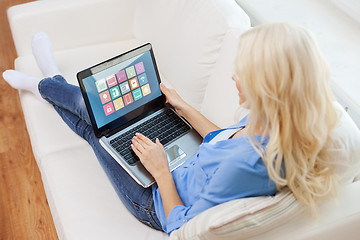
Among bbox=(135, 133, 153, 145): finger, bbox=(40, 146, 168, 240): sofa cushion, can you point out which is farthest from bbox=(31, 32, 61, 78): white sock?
bbox=(135, 133, 153, 145): finger

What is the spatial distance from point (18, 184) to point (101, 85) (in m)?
0.87

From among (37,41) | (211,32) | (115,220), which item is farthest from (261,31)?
(37,41)

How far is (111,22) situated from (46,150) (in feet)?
2.55

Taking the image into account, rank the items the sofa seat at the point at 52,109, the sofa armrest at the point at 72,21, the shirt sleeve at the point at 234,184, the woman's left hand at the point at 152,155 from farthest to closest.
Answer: the sofa armrest at the point at 72,21 < the sofa seat at the point at 52,109 < the woman's left hand at the point at 152,155 < the shirt sleeve at the point at 234,184

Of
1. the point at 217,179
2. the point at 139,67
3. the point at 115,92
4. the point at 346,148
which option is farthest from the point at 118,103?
the point at 346,148


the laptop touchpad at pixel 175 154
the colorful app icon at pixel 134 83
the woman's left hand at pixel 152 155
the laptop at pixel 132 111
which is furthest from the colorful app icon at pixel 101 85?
the laptop touchpad at pixel 175 154

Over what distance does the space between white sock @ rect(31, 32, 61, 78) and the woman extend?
2.60ft

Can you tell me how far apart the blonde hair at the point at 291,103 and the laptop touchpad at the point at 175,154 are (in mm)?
488

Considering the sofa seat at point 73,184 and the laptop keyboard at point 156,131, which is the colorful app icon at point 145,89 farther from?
the sofa seat at point 73,184

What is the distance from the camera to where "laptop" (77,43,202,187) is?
1392 mm

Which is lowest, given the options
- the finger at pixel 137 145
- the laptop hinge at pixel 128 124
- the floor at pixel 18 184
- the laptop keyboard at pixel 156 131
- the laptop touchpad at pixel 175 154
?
the floor at pixel 18 184

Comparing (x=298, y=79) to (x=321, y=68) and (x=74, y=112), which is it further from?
(x=74, y=112)

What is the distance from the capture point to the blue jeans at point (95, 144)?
1340mm

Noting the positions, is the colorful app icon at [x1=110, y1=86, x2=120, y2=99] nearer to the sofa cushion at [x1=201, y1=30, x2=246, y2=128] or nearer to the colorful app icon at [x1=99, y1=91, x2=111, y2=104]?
the colorful app icon at [x1=99, y1=91, x2=111, y2=104]
